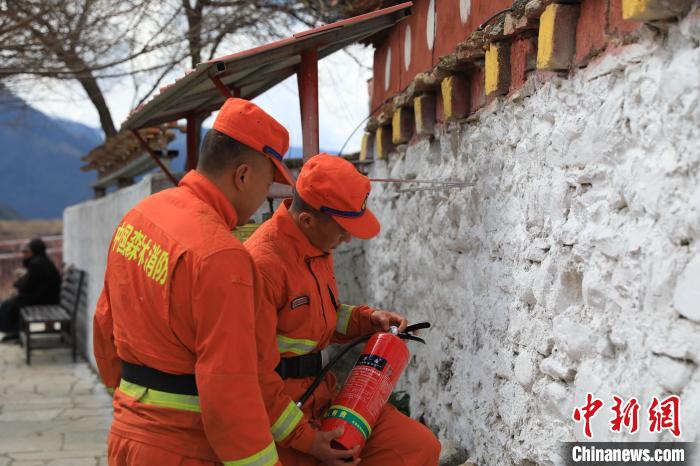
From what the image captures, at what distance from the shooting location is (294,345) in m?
3.00

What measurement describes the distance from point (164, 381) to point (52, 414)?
17.6 ft

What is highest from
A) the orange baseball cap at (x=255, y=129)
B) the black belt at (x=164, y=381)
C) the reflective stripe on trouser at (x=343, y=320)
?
the orange baseball cap at (x=255, y=129)

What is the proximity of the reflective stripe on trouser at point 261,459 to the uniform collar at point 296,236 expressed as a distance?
0.81m

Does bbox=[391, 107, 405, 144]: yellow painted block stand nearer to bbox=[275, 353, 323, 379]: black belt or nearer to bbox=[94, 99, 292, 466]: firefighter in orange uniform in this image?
bbox=[275, 353, 323, 379]: black belt

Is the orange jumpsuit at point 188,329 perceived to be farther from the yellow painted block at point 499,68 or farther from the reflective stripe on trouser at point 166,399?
the yellow painted block at point 499,68

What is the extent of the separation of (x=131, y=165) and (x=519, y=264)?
297 inches

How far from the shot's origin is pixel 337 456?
282 centimetres

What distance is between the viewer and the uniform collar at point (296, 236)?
3.06 meters

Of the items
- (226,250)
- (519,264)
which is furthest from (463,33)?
(226,250)

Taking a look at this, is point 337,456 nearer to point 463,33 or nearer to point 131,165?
point 463,33

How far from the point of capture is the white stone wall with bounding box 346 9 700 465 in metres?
2.35

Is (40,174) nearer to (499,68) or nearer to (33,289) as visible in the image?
(33,289)

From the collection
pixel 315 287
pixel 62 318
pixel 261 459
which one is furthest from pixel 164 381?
pixel 62 318

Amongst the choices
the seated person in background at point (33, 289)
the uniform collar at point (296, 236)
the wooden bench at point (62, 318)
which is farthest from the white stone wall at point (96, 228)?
the uniform collar at point (296, 236)
